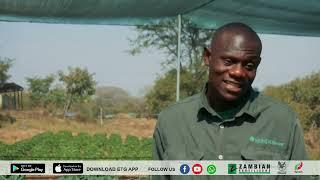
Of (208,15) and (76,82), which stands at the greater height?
(208,15)

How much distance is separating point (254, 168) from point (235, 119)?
0.13 metres

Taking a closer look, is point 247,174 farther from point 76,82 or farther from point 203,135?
point 76,82

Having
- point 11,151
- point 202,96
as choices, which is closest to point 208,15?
point 11,151

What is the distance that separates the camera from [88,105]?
10281mm

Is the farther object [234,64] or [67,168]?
[67,168]

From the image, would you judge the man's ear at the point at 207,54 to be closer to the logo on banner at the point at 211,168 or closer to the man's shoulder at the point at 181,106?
the man's shoulder at the point at 181,106

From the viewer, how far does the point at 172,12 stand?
717 cm

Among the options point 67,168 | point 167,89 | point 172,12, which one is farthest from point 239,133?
point 167,89

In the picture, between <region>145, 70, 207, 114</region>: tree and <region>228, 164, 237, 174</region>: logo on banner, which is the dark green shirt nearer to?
<region>228, 164, 237, 174</region>: logo on banner

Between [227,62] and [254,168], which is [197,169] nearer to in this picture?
[254,168]

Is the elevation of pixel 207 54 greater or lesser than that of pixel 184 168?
greater

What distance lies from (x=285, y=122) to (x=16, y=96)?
8591mm

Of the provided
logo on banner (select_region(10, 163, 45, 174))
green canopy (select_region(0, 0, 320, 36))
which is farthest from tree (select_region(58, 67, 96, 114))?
logo on banner (select_region(10, 163, 45, 174))

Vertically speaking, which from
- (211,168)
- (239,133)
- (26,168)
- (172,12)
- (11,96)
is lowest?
(11,96)
